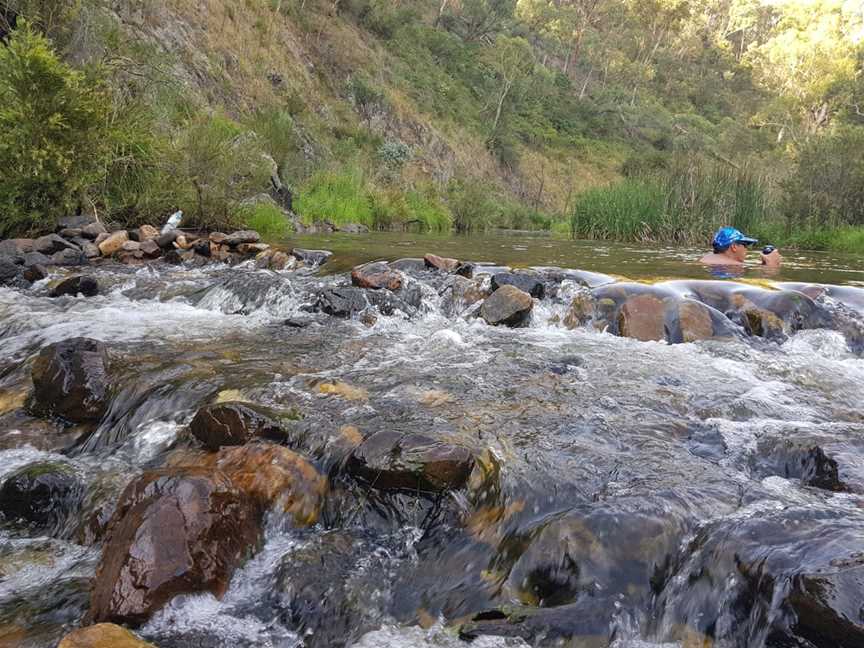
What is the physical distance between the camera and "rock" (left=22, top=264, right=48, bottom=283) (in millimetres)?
6219

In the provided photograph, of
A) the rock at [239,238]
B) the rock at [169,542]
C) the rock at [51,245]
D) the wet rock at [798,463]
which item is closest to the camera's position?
the rock at [169,542]

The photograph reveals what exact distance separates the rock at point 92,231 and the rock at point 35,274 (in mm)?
1301

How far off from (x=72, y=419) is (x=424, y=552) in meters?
2.05

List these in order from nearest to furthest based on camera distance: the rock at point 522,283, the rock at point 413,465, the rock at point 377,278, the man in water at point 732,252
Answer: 1. the rock at point 413,465
2. the rock at point 522,283
3. the rock at point 377,278
4. the man in water at point 732,252

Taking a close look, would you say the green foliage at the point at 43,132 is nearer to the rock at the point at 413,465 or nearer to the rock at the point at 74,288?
the rock at the point at 74,288

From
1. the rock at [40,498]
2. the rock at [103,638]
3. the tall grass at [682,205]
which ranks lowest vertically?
the rock at [40,498]

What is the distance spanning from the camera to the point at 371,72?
28.4 meters

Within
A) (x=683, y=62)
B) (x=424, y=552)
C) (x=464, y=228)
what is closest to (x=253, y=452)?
(x=424, y=552)

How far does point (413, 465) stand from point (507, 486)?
37 centimetres

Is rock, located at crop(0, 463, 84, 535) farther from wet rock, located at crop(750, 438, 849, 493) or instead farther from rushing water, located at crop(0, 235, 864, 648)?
wet rock, located at crop(750, 438, 849, 493)

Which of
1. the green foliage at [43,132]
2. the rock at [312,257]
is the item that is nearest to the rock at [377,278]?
the rock at [312,257]

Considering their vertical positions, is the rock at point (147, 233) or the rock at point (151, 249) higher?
the rock at point (147, 233)

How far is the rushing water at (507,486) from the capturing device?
68.4 inches

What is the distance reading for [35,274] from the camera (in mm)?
6230
